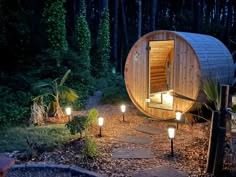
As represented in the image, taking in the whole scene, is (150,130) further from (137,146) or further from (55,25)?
(55,25)

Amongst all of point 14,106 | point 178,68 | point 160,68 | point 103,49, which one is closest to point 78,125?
point 14,106

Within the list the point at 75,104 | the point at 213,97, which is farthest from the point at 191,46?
the point at 75,104

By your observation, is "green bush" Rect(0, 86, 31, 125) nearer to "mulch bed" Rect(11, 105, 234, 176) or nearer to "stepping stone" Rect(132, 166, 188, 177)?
"mulch bed" Rect(11, 105, 234, 176)

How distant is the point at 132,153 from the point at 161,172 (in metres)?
0.85

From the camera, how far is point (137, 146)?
493 cm

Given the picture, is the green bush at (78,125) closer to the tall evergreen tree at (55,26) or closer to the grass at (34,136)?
the grass at (34,136)

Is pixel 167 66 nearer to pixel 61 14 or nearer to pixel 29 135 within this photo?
pixel 61 14

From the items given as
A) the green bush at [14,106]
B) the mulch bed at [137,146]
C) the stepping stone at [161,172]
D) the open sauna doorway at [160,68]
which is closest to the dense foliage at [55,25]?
the green bush at [14,106]

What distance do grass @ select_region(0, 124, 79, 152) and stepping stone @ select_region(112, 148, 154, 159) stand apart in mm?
1086

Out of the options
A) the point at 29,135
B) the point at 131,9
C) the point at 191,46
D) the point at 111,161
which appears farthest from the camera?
the point at 131,9

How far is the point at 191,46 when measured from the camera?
19.6 ft

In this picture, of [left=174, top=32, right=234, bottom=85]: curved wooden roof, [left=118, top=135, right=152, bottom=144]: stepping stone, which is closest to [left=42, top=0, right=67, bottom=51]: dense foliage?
[left=174, top=32, right=234, bottom=85]: curved wooden roof

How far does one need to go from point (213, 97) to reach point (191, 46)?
8.05 feet

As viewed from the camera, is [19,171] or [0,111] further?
[0,111]
